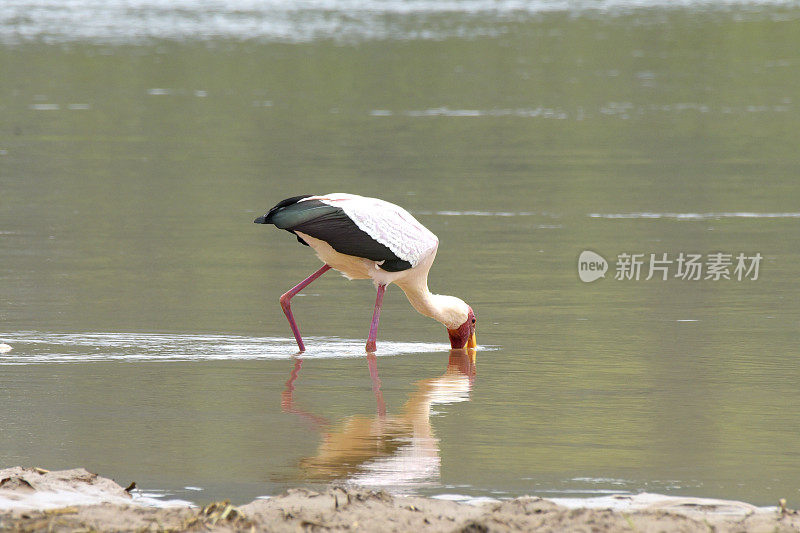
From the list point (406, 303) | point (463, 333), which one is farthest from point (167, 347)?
point (406, 303)

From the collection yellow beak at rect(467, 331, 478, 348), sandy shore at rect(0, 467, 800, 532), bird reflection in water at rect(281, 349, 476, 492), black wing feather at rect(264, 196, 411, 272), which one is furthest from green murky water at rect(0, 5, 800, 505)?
black wing feather at rect(264, 196, 411, 272)

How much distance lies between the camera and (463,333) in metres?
9.65

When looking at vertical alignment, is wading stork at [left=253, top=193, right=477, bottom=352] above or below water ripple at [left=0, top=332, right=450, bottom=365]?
above

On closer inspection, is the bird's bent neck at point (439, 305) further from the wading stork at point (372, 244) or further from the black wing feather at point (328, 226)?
the black wing feather at point (328, 226)

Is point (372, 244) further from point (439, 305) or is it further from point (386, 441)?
point (386, 441)

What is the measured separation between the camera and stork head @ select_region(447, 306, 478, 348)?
963 centimetres

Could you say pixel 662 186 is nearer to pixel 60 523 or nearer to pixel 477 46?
pixel 60 523

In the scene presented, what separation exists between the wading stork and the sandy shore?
10.6 feet

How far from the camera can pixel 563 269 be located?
1245cm

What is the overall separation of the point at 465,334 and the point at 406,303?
1846 mm

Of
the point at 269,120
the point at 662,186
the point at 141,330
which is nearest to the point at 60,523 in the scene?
the point at 141,330

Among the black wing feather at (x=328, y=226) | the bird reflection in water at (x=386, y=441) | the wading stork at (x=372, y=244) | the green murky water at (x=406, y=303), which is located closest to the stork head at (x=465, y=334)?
the wading stork at (x=372, y=244)

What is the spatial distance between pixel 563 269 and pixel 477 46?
29123mm

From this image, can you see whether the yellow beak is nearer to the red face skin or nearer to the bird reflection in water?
the red face skin
